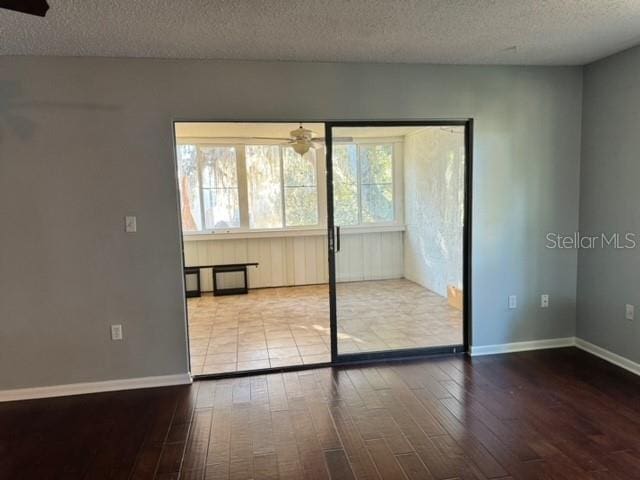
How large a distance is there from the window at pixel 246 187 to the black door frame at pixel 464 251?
10.7ft

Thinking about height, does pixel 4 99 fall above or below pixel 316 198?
above

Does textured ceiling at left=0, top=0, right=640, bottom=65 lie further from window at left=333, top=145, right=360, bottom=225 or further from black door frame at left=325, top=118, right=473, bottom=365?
window at left=333, top=145, right=360, bottom=225

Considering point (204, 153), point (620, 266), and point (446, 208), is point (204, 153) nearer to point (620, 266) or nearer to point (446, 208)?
point (446, 208)

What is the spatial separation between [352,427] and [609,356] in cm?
243

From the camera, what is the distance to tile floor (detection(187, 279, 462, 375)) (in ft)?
12.3

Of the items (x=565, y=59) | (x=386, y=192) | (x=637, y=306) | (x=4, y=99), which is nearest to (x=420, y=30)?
(x=565, y=59)

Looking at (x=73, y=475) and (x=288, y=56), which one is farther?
(x=288, y=56)

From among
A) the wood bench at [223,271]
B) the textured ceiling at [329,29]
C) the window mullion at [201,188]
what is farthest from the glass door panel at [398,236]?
the window mullion at [201,188]

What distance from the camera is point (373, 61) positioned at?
10.9ft

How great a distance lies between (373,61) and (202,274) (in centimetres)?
440

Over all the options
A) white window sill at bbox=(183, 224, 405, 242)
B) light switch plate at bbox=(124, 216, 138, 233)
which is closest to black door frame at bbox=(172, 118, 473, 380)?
light switch plate at bbox=(124, 216, 138, 233)

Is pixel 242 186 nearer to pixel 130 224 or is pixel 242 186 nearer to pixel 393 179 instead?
pixel 393 179

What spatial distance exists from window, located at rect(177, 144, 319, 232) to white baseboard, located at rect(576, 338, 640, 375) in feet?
13.5

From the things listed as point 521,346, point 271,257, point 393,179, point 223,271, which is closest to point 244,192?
point 271,257
